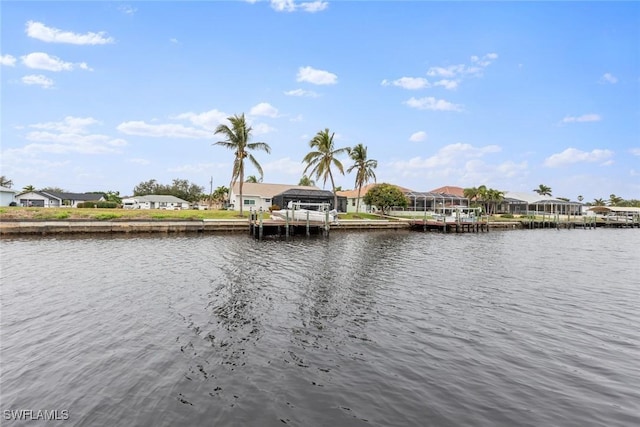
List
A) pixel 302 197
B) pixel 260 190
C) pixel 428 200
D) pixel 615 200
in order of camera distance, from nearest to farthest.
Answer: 1. pixel 302 197
2. pixel 260 190
3. pixel 428 200
4. pixel 615 200

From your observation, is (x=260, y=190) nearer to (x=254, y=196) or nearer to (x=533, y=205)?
(x=254, y=196)

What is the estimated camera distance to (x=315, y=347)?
9.01 meters

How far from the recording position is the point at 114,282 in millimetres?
15242

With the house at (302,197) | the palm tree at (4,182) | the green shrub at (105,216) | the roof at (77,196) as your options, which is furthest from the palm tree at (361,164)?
the palm tree at (4,182)

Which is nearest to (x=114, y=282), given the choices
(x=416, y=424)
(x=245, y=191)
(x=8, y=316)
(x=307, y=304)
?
(x=8, y=316)

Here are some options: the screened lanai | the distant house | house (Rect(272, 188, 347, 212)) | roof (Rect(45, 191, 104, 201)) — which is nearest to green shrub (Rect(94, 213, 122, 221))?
house (Rect(272, 188, 347, 212))

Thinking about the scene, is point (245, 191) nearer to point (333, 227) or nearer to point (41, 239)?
point (333, 227)

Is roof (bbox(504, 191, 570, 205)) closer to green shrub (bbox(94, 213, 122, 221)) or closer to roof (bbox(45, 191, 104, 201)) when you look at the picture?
green shrub (bbox(94, 213, 122, 221))

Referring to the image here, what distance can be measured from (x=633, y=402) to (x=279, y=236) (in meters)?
32.3

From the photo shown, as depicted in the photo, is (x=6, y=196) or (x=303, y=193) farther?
(x=303, y=193)

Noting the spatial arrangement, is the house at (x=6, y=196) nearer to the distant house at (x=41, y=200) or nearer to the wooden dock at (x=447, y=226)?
the distant house at (x=41, y=200)

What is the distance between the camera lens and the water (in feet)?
20.6

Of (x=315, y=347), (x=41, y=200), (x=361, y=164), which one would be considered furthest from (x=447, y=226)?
(x=41, y=200)

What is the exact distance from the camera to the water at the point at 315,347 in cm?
629
